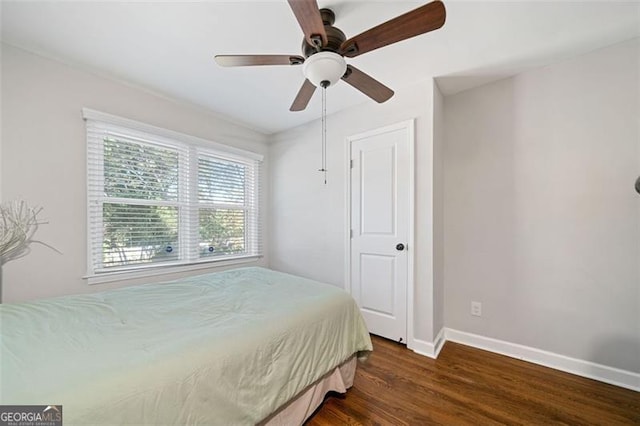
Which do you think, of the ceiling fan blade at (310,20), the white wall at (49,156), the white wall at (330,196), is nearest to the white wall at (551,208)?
the white wall at (330,196)

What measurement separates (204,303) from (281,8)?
1875 millimetres

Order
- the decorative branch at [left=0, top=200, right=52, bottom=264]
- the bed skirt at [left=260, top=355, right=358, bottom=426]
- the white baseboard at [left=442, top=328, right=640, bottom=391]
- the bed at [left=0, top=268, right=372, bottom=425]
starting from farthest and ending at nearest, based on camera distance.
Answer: the white baseboard at [left=442, top=328, right=640, bottom=391]
the decorative branch at [left=0, top=200, right=52, bottom=264]
the bed skirt at [left=260, top=355, right=358, bottom=426]
the bed at [left=0, top=268, right=372, bottom=425]

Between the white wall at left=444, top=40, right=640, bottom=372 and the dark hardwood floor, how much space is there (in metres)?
0.31

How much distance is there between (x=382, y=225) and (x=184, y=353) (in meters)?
2.10

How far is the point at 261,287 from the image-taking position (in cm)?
183

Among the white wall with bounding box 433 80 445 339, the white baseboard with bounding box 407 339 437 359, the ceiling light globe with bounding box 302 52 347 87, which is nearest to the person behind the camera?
the ceiling light globe with bounding box 302 52 347 87

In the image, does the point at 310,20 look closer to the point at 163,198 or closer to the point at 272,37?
the point at 272,37

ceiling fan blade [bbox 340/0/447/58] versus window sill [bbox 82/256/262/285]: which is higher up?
ceiling fan blade [bbox 340/0/447/58]

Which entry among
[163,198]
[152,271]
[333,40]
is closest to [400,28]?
[333,40]

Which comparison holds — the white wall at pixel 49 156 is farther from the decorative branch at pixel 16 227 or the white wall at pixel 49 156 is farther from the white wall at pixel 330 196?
the white wall at pixel 330 196

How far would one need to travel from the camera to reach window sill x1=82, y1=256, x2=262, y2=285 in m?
2.30

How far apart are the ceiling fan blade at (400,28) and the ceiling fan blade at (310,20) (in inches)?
5.5

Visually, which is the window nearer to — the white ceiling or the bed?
the white ceiling

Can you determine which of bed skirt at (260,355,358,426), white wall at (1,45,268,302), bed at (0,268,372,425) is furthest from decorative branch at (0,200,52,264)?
bed skirt at (260,355,358,426)
